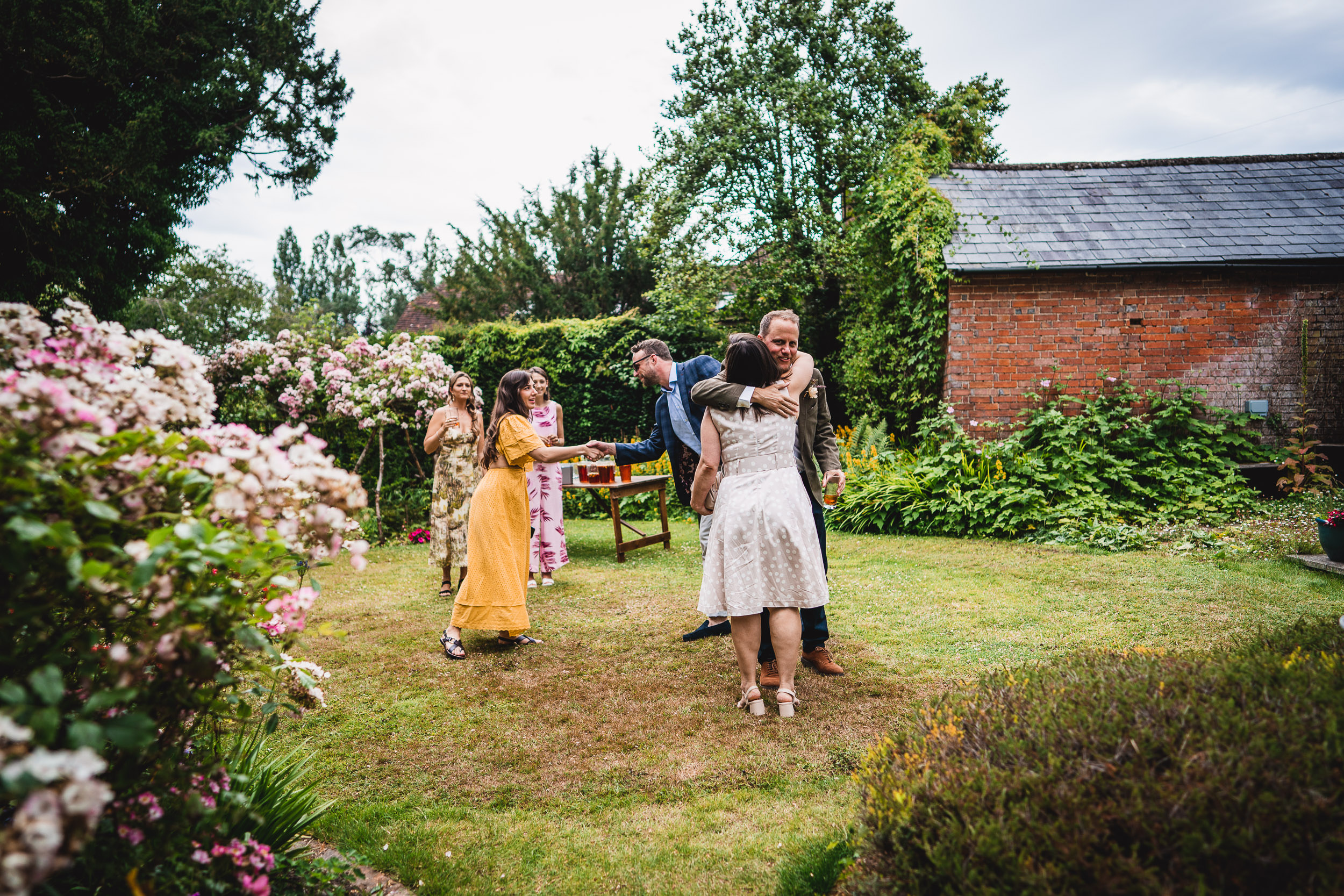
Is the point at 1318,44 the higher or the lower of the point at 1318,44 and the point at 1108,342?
the higher

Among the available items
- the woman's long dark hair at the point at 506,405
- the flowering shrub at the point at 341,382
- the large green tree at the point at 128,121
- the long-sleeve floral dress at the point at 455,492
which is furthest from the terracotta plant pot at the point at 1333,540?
the large green tree at the point at 128,121

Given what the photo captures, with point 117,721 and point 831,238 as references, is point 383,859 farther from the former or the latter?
point 831,238

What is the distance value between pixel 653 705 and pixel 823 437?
6.72ft

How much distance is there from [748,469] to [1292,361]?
35.0ft

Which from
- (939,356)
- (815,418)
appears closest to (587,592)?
(815,418)

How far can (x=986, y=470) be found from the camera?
30.6 feet

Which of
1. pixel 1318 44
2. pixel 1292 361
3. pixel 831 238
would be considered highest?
pixel 1318 44

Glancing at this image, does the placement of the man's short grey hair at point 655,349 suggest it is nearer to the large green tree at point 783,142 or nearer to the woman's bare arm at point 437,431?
the woman's bare arm at point 437,431

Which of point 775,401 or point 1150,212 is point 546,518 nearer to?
point 775,401

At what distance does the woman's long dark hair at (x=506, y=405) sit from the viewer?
525 cm

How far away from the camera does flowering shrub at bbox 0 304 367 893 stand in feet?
4.08

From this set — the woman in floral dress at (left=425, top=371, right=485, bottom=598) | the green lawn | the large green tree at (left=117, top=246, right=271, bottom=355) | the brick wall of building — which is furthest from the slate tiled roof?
the large green tree at (left=117, top=246, right=271, bottom=355)

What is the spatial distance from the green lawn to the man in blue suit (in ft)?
3.77

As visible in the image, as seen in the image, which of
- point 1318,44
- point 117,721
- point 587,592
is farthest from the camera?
point 1318,44
